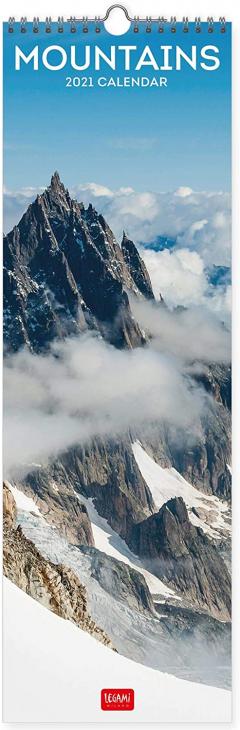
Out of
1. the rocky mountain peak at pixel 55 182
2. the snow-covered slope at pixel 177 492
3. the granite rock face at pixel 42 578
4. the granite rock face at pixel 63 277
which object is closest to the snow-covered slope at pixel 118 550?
the snow-covered slope at pixel 177 492

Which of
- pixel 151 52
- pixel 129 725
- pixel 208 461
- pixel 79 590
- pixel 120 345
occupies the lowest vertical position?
pixel 129 725

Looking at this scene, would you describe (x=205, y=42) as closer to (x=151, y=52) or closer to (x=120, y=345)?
(x=151, y=52)

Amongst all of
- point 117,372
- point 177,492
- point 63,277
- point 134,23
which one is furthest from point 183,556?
point 134,23

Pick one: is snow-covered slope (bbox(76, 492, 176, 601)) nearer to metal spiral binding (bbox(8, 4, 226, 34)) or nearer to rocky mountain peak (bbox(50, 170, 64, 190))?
rocky mountain peak (bbox(50, 170, 64, 190))

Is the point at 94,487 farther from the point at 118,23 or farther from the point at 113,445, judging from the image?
the point at 118,23

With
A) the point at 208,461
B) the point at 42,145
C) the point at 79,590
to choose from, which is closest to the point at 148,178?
the point at 42,145
